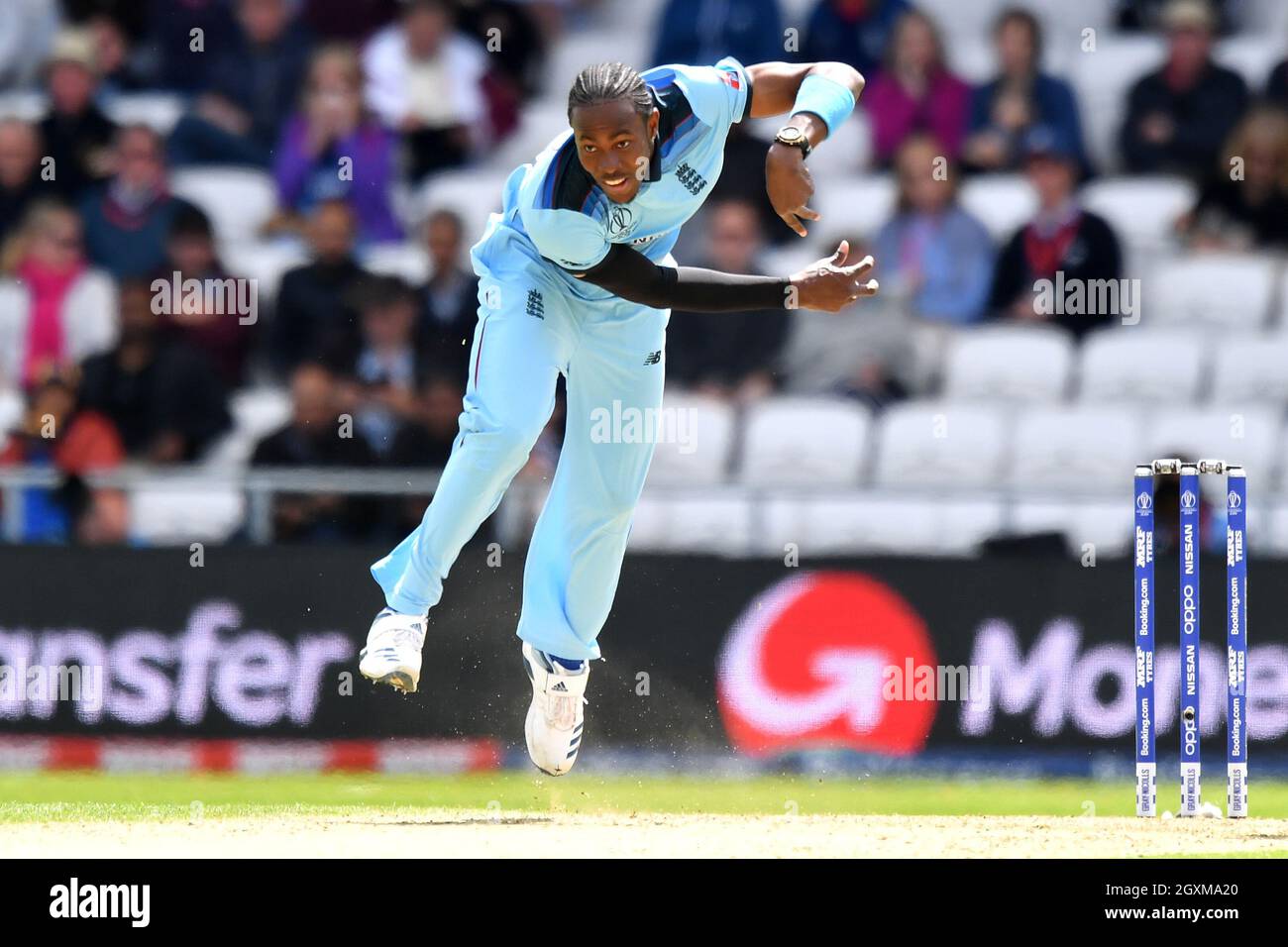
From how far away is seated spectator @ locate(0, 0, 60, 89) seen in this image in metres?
12.1

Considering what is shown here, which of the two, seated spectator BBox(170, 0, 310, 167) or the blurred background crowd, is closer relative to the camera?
the blurred background crowd

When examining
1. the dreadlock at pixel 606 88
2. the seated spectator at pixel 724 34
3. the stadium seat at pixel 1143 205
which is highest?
the seated spectator at pixel 724 34

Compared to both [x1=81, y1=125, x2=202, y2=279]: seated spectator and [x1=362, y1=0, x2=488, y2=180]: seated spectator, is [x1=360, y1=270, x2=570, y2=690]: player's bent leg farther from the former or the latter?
[x1=362, y1=0, x2=488, y2=180]: seated spectator

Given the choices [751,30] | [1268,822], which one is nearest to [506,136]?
[751,30]

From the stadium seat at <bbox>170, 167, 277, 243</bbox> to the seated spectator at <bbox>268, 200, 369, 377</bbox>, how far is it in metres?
1.04

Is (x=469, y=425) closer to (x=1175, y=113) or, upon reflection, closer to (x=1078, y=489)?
(x=1078, y=489)

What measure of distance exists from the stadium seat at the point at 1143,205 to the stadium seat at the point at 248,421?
4185 mm

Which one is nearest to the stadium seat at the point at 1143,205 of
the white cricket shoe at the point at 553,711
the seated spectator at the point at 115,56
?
the white cricket shoe at the point at 553,711

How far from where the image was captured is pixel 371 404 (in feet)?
31.8

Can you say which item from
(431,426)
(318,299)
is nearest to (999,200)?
(431,426)

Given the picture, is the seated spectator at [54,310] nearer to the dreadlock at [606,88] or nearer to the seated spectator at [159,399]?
the seated spectator at [159,399]

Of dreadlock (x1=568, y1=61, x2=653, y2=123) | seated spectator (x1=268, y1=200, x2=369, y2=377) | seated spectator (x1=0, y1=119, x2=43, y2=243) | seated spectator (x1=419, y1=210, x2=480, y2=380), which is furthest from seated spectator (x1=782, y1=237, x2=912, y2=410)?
seated spectator (x1=0, y1=119, x2=43, y2=243)

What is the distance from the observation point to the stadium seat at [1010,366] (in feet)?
33.3

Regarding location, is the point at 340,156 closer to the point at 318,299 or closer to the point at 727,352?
the point at 318,299
